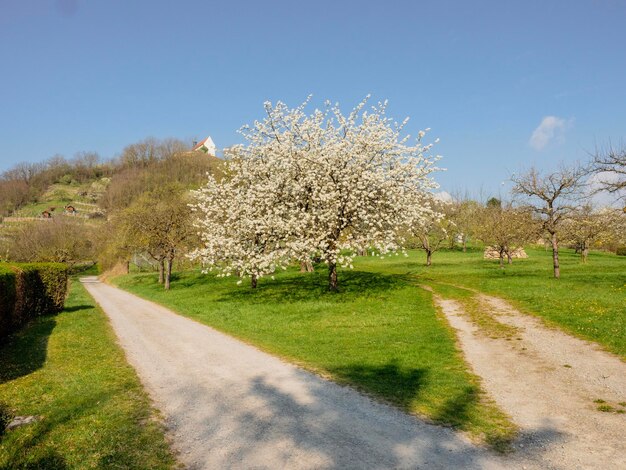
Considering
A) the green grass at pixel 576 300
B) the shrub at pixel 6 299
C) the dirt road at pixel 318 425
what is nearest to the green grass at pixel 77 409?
the dirt road at pixel 318 425

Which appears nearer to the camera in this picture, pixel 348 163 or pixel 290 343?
pixel 290 343

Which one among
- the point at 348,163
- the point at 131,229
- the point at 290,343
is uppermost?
the point at 348,163

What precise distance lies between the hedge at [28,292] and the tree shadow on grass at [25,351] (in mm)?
664

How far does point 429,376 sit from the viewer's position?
1224 cm

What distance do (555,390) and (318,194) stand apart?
18085 millimetres

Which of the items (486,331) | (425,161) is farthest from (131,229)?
(486,331)

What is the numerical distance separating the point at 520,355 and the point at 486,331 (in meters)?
4.12

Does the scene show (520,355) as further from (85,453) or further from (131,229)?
(131,229)

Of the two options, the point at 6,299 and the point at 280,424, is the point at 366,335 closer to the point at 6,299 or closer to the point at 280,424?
the point at 280,424

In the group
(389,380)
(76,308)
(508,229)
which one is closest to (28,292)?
(76,308)

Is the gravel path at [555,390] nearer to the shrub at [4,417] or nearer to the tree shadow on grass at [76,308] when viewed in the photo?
the shrub at [4,417]

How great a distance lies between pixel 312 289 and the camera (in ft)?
102

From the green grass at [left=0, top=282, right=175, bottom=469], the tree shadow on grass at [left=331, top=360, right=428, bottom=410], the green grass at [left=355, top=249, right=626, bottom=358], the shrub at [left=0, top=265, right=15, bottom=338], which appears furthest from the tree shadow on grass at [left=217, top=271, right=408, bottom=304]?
the tree shadow on grass at [left=331, top=360, right=428, bottom=410]

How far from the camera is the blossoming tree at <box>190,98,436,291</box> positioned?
86.7ft
